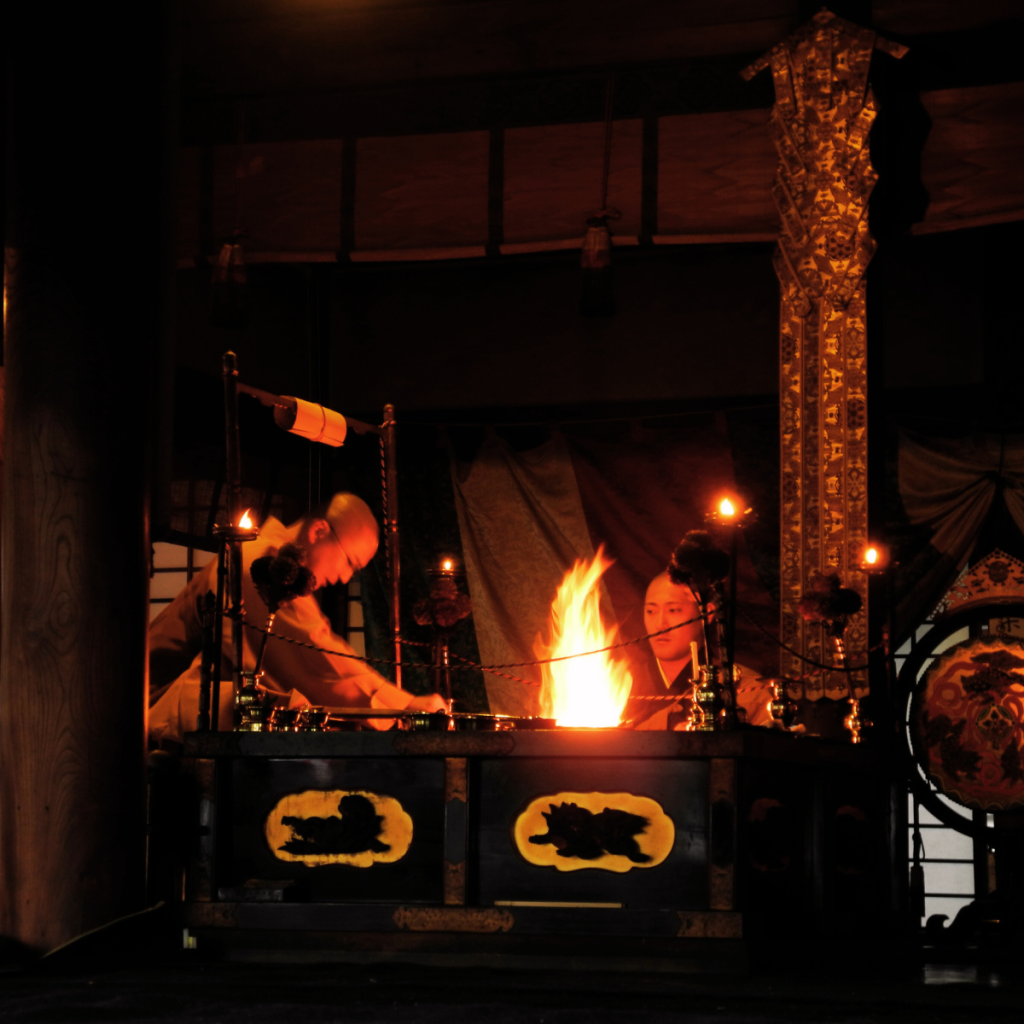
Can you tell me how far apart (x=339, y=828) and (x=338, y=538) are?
199cm

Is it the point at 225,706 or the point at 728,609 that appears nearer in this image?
the point at 728,609

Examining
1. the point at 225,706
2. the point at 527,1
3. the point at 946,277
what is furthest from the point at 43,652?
the point at 946,277

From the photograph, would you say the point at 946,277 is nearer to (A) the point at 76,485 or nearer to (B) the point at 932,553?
(B) the point at 932,553

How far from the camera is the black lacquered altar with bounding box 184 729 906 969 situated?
13.8 feet

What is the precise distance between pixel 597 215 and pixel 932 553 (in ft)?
7.48

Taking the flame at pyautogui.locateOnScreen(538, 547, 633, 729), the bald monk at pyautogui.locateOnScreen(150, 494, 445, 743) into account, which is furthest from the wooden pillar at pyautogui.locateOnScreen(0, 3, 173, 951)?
the flame at pyautogui.locateOnScreen(538, 547, 633, 729)

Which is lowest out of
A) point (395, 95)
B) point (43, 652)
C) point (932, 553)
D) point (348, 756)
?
point (348, 756)

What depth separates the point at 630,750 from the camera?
4.29 metres

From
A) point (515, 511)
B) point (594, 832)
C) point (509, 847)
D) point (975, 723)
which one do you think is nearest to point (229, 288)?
point (515, 511)

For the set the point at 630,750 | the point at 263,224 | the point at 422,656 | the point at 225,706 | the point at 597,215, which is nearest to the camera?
the point at 630,750

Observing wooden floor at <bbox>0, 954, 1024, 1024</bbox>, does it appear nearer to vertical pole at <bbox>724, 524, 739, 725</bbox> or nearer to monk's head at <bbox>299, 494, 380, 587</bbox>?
vertical pole at <bbox>724, 524, 739, 725</bbox>

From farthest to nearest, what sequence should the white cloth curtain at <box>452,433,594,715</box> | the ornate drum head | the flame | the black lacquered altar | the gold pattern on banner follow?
the white cloth curtain at <box>452,433,594,715</box>
the ornate drum head
the gold pattern on banner
the flame
the black lacquered altar

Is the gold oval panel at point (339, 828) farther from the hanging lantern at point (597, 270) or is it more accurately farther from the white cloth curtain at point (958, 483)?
the white cloth curtain at point (958, 483)

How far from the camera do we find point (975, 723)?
6625 mm
